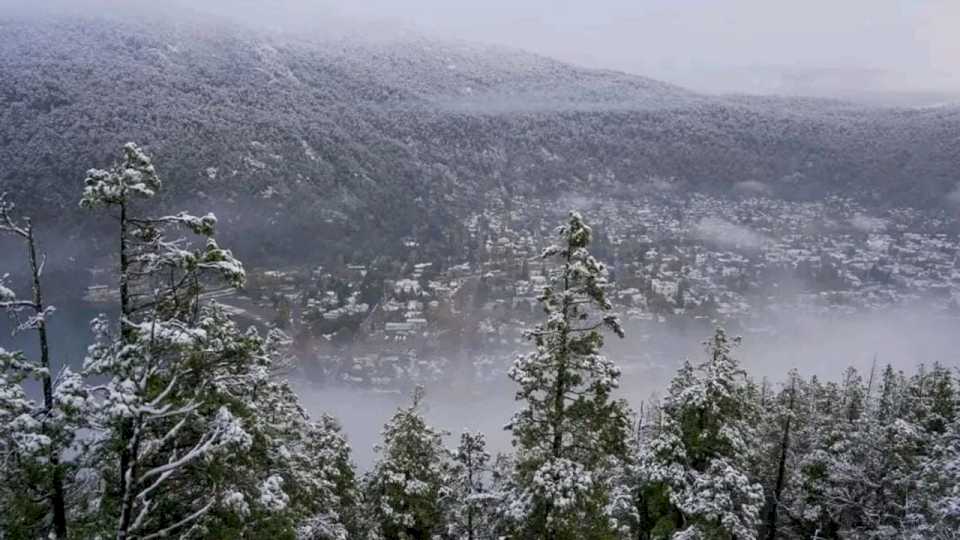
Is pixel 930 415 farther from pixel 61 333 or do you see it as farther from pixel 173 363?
pixel 61 333

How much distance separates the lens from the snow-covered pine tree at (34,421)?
8.18 meters

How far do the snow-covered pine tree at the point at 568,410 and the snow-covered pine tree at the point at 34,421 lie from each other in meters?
6.65

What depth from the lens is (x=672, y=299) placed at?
19188 centimetres

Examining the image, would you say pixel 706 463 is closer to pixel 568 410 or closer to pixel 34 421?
pixel 568 410

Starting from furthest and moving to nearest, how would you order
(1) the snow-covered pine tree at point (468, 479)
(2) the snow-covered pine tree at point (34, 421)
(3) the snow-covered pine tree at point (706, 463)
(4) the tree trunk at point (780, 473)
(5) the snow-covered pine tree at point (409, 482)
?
(4) the tree trunk at point (780, 473)
(1) the snow-covered pine tree at point (468, 479)
(5) the snow-covered pine tree at point (409, 482)
(3) the snow-covered pine tree at point (706, 463)
(2) the snow-covered pine tree at point (34, 421)

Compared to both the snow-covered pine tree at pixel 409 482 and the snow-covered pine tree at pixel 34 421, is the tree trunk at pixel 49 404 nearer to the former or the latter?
the snow-covered pine tree at pixel 34 421

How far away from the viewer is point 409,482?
22.2 meters

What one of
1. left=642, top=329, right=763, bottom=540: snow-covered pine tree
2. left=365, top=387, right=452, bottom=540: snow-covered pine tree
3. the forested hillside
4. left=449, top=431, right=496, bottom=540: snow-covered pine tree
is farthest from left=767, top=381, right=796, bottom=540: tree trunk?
left=365, top=387, right=452, bottom=540: snow-covered pine tree

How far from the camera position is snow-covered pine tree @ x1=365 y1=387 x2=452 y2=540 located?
73.2 feet

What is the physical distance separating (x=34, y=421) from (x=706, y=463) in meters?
14.2

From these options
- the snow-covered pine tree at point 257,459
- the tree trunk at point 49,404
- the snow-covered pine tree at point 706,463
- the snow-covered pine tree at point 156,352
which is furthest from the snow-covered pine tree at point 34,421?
the snow-covered pine tree at point 706,463

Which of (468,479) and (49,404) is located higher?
(49,404)

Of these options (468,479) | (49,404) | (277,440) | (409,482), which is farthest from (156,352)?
(468,479)

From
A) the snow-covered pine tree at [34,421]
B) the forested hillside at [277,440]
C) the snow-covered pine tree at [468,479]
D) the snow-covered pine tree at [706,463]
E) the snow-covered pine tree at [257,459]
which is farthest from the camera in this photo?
the snow-covered pine tree at [468,479]
